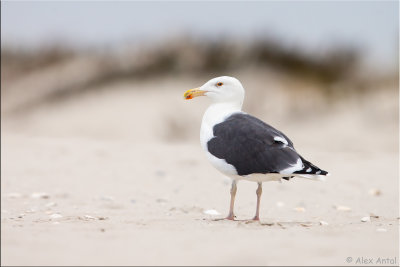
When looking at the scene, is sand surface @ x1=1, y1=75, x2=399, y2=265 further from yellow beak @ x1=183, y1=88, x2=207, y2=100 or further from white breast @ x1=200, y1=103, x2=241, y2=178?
yellow beak @ x1=183, y1=88, x2=207, y2=100

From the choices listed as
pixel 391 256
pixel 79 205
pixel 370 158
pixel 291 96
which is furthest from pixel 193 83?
pixel 391 256

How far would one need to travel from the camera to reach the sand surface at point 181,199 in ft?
11.0

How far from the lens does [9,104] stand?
734 inches

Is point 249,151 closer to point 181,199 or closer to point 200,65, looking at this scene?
point 181,199

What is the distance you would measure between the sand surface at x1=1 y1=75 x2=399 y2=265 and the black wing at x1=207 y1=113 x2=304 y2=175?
41 cm

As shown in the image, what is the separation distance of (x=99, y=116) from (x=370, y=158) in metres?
9.24

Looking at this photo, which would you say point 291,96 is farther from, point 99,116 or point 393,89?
point 99,116

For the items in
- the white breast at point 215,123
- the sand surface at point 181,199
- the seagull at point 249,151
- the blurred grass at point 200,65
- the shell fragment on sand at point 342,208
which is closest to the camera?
the sand surface at point 181,199

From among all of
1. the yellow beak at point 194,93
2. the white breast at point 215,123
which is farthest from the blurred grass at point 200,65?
the white breast at point 215,123

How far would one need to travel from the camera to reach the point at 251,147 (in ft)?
15.3

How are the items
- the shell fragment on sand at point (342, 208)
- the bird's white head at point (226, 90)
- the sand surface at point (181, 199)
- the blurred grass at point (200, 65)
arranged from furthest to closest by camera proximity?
the blurred grass at point (200, 65)
the shell fragment on sand at point (342, 208)
the bird's white head at point (226, 90)
the sand surface at point (181, 199)

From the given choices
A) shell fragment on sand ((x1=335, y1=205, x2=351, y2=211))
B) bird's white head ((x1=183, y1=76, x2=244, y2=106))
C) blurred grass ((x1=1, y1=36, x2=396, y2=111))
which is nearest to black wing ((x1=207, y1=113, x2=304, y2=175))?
bird's white head ((x1=183, y1=76, x2=244, y2=106))

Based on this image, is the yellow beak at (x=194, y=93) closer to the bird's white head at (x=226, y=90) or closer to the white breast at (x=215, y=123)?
the bird's white head at (x=226, y=90)

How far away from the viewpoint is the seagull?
4.51 meters
